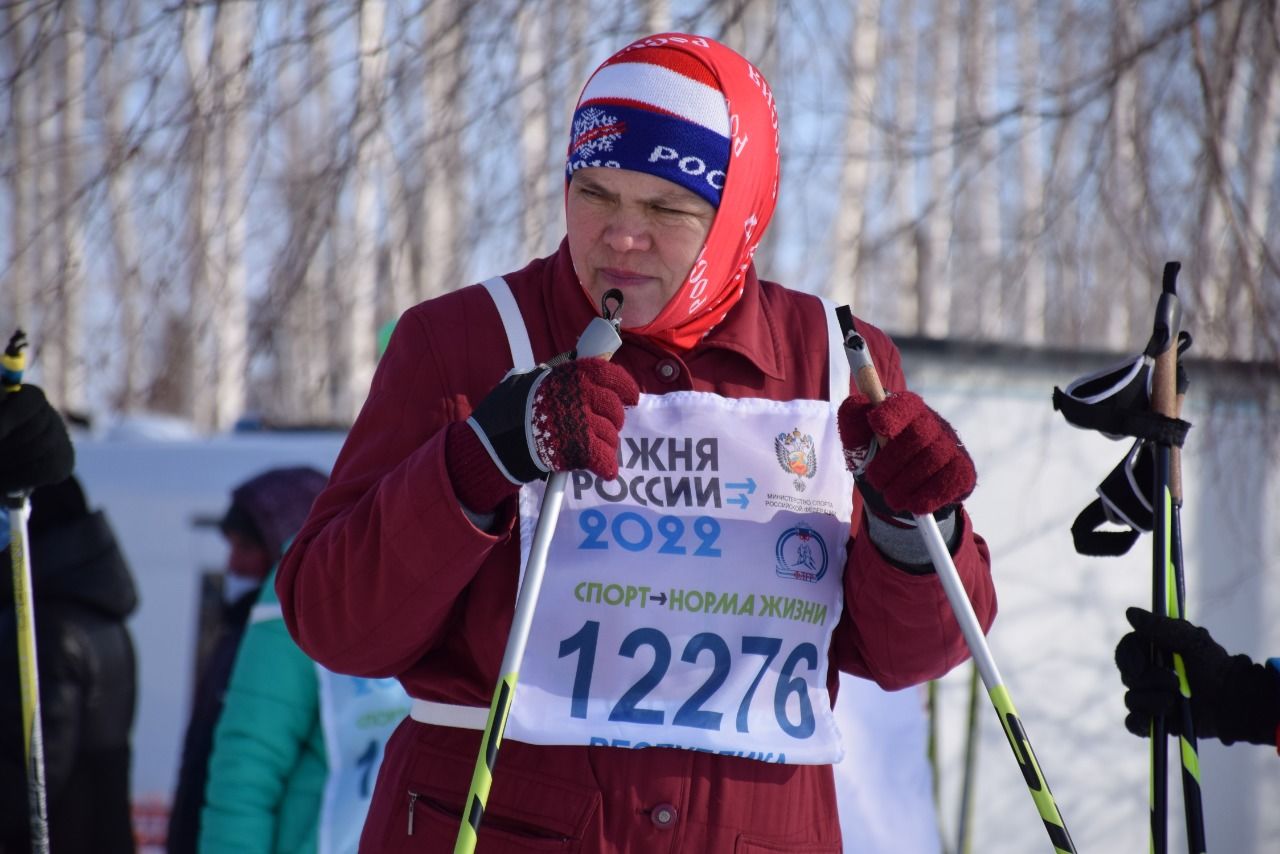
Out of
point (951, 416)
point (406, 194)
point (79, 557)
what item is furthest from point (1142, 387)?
point (951, 416)

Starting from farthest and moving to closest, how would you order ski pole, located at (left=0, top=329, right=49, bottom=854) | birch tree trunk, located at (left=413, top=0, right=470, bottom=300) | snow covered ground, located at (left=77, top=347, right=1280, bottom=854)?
snow covered ground, located at (left=77, top=347, right=1280, bottom=854) < birch tree trunk, located at (left=413, top=0, right=470, bottom=300) < ski pole, located at (left=0, top=329, right=49, bottom=854)

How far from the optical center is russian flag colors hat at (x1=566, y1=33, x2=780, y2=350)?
2.27 m

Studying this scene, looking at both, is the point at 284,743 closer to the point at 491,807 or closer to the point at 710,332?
the point at 491,807

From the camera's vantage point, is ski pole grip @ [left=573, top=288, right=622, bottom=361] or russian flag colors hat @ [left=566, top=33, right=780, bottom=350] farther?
russian flag colors hat @ [left=566, top=33, right=780, bottom=350]

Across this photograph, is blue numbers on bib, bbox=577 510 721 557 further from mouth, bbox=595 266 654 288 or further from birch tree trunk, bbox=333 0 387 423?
birch tree trunk, bbox=333 0 387 423

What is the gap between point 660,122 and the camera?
2.27 meters

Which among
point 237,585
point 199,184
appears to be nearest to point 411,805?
point 237,585

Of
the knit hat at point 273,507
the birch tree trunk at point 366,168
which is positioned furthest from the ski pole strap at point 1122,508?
the birch tree trunk at point 366,168

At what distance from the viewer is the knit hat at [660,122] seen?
2264 millimetres

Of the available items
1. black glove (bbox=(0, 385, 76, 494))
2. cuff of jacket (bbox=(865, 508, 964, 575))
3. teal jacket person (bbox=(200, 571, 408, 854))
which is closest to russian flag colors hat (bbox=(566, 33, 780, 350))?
cuff of jacket (bbox=(865, 508, 964, 575))

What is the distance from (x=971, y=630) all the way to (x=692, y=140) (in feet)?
2.81

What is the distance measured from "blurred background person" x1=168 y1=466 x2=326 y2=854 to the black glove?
3.93 ft

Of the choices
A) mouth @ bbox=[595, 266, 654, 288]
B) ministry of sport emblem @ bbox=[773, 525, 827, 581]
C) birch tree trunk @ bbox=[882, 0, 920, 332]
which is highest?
birch tree trunk @ bbox=[882, 0, 920, 332]

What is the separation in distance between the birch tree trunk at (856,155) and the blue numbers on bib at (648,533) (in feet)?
12.3
